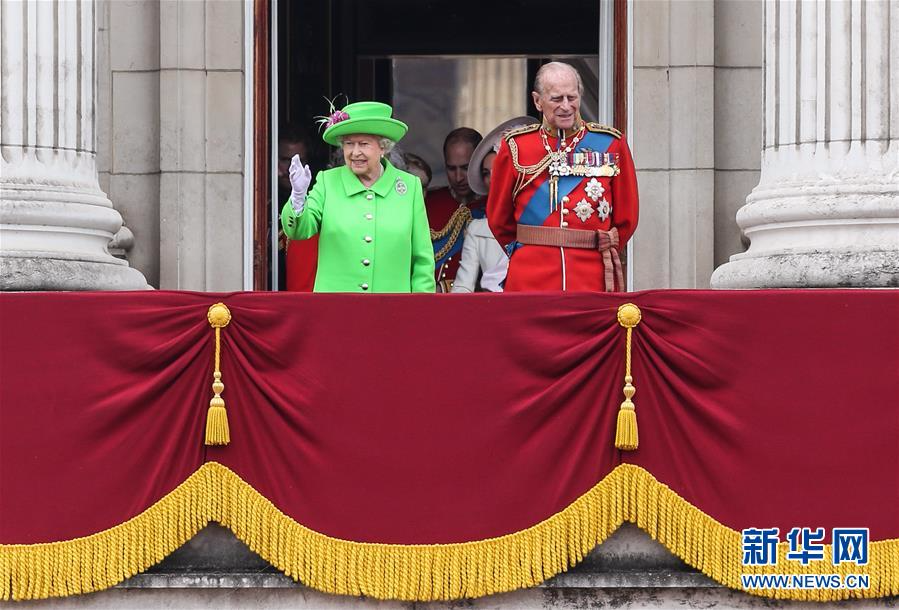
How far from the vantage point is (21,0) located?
8.70 metres

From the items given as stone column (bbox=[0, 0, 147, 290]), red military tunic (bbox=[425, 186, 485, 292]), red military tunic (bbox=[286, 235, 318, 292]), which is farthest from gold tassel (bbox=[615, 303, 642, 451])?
red military tunic (bbox=[425, 186, 485, 292])

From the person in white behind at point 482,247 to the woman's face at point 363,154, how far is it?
62.0 inches

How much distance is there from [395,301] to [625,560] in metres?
1.43

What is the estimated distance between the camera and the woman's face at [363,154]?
8.68 metres

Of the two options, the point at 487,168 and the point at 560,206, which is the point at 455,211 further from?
the point at 560,206

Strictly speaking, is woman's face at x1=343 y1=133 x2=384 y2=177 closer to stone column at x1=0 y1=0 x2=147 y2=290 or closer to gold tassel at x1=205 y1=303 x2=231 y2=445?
stone column at x1=0 y1=0 x2=147 y2=290

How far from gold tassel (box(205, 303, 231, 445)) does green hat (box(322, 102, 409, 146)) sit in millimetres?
1410

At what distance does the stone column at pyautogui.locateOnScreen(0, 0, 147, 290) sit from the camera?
8461 millimetres

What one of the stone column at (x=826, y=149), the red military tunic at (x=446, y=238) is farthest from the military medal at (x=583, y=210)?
the red military tunic at (x=446, y=238)

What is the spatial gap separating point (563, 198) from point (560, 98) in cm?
48

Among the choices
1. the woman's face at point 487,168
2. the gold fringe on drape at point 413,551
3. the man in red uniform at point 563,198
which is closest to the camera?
the gold fringe on drape at point 413,551

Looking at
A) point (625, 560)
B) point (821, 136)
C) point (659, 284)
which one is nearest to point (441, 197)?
point (659, 284)

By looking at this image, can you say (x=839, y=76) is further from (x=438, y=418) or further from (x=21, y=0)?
(x=21, y=0)

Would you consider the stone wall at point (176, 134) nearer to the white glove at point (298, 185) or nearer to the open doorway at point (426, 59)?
the open doorway at point (426, 59)
